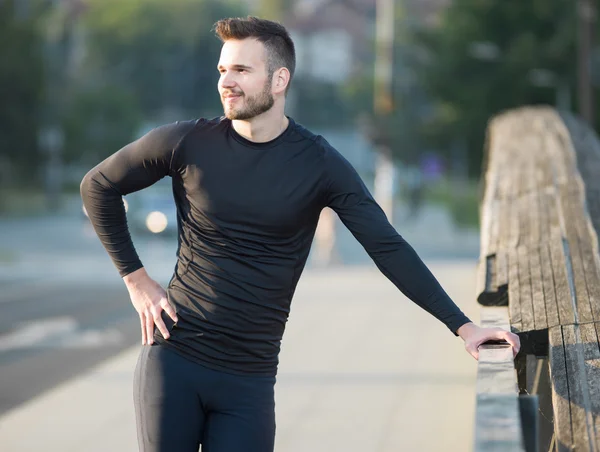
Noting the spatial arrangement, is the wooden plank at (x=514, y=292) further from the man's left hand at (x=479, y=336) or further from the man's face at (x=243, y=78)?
the man's face at (x=243, y=78)

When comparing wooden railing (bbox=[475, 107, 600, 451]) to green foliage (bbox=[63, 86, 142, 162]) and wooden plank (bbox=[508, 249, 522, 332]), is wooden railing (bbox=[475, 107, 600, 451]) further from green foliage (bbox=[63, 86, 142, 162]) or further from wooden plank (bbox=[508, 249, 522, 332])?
green foliage (bbox=[63, 86, 142, 162])

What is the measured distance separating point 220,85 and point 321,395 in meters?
5.84

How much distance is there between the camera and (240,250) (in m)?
3.56

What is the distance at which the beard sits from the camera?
3.56 meters

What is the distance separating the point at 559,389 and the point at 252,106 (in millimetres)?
1104

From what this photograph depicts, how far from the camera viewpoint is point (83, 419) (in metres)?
8.29

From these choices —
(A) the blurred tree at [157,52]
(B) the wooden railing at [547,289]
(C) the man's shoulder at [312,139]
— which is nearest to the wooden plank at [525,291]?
(B) the wooden railing at [547,289]

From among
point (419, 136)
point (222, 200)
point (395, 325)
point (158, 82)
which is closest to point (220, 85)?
point (222, 200)

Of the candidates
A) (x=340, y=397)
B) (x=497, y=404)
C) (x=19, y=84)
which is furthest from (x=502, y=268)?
(x=19, y=84)

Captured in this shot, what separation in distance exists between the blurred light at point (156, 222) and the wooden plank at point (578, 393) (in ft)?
94.8

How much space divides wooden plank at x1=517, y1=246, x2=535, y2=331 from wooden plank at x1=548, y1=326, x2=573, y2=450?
140 millimetres

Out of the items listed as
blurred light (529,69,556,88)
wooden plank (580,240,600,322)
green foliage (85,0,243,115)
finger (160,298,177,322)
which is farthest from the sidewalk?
Result: green foliage (85,0,243,115)

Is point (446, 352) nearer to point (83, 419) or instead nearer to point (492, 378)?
point (83, 419)

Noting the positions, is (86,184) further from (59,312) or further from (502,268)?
(59,312)
